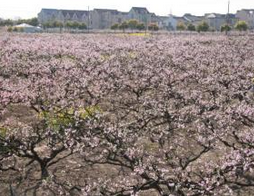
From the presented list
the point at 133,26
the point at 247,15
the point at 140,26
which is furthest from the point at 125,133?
the point at 247,15

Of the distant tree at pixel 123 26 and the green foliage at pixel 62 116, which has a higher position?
the distant tree at pixel 123 26

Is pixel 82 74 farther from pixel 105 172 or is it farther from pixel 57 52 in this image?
pixel 57 52

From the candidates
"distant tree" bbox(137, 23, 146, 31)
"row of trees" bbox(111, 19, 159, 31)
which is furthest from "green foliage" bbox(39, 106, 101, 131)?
"distant tree" bbox(137, 23, 146, 31)

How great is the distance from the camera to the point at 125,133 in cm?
1006

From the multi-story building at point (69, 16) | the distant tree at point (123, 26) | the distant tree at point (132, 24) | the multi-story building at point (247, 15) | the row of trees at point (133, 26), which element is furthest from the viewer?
the multi-story building at point (247, 15)

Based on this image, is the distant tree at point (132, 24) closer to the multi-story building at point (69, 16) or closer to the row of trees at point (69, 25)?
the row of trees at point (69, 25)

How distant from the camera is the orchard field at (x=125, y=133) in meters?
8.58

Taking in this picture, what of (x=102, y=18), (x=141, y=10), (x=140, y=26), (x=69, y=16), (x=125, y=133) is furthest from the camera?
(x=141, y=10)

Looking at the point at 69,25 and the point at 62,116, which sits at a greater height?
the point at 69,25

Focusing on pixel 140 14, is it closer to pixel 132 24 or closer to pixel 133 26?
pixel 133 26

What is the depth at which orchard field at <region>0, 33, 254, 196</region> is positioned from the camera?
8.58m

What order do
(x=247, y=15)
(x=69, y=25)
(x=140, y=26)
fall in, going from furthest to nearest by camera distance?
(x=247, y=15) → (x=69, y=25) → (x=140, y=26)

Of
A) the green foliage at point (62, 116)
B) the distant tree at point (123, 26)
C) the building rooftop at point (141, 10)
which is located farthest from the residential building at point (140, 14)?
the green foliage at point (62, 116)

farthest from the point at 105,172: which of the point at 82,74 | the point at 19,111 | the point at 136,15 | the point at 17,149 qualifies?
the point at 136,15
